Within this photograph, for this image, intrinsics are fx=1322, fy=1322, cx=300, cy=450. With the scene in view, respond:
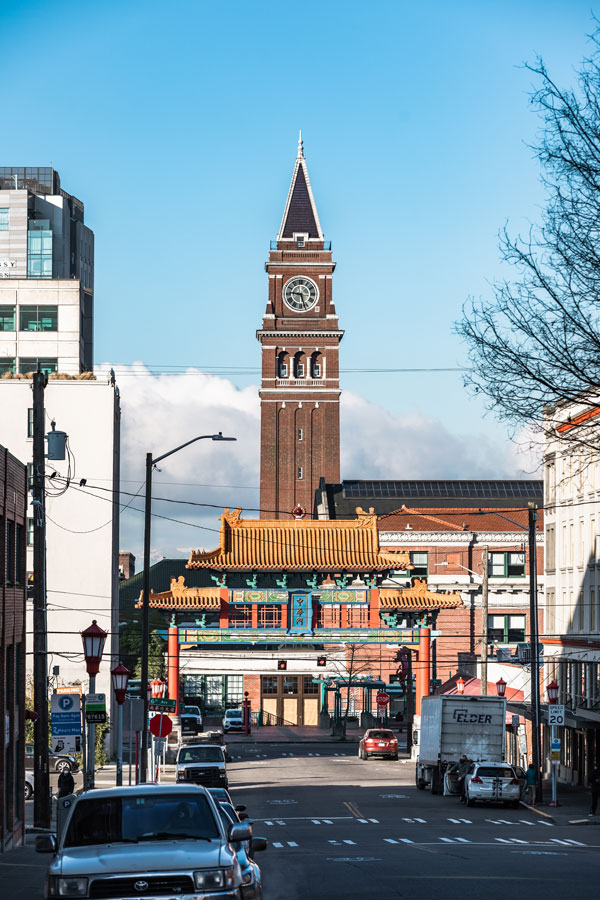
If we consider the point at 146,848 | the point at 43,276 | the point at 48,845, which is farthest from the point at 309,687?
the point at 146,848

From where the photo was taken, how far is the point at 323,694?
84.1 metres

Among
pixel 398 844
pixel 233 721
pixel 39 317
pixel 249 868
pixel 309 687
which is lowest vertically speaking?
pixel 233 721

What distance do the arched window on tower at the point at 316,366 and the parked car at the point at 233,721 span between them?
4211 centimetres

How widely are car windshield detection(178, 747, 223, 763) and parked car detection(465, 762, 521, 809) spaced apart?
8.18 m

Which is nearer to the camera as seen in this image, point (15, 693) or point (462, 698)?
point (15, 693)

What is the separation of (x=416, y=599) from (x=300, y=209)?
59.1 m

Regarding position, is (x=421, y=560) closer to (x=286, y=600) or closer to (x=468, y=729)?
(x=286, y=600)

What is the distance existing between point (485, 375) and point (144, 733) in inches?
739

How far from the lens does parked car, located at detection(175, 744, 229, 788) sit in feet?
132

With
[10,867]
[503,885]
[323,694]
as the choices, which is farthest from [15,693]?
[323,694]

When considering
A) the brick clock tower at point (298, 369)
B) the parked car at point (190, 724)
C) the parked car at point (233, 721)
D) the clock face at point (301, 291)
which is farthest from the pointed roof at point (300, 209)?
the parked car at point (190, 724)

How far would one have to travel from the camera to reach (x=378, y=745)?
59.8 metres

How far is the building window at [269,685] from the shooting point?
280 ft

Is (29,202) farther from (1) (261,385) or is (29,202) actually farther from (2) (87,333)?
(1) (261,385)
